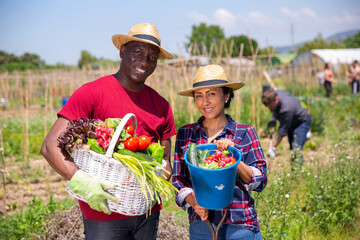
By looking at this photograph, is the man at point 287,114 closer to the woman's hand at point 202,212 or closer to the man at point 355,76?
the woman's hand at point 202,212

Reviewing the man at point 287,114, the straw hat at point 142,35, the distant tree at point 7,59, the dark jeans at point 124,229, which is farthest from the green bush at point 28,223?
the distant tree at point 7,59

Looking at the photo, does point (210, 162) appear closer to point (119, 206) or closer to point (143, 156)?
point (143, 156)

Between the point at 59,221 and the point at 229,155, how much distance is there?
2.10 m

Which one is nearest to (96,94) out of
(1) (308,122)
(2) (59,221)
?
(2) (59,221)

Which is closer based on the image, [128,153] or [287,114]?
[128,153]

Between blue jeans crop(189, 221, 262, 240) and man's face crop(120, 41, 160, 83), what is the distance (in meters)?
0.93

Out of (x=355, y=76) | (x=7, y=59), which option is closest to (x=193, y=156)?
(x=355, y=76)

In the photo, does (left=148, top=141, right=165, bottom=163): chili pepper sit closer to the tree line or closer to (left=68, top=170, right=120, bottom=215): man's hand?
(left=68, top=170, right=120, bottom=215): man's hand

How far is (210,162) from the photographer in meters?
1.43

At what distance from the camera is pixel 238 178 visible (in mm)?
1648

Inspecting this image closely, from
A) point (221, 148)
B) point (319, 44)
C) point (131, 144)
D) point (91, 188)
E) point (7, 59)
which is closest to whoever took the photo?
point (91, 188)

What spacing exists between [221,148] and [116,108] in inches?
25.6

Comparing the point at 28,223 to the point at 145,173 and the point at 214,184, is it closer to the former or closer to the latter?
the point at 145,173

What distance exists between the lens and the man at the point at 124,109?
1.51 m
